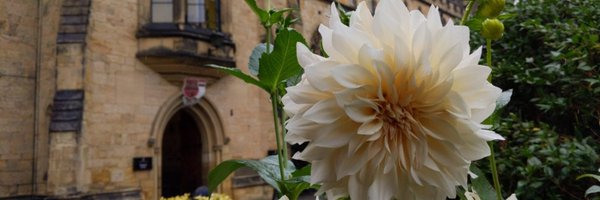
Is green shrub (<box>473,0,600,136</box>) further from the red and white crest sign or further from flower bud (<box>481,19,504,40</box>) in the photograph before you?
the red and white crest sign

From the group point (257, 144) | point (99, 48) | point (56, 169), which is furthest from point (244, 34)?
point (56, 169)

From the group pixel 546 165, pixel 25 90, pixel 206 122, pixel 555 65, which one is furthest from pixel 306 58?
pixel 206 122

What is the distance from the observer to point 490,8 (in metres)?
0.71

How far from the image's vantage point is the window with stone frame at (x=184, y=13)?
8.17 metres

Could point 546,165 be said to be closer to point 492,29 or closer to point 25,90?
point 492,29

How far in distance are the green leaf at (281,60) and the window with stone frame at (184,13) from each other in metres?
7.78

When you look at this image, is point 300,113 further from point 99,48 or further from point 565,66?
point 99,48

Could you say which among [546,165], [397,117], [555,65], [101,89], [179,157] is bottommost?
[179,157]

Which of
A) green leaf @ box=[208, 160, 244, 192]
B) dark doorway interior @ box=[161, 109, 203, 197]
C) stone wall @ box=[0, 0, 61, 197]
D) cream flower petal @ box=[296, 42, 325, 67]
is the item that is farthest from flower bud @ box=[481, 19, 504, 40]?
dark doorway interior @ box=[161, 109, 203, 197]

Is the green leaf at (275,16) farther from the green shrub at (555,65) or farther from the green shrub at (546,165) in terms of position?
the green shrub at (555,65)

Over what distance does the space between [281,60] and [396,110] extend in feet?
0.87

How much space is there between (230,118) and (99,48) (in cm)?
287

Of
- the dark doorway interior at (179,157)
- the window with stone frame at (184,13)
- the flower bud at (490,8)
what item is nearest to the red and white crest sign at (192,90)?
the window with stone frame at (184,13)

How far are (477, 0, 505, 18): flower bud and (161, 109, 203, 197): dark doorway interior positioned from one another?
380 inches
